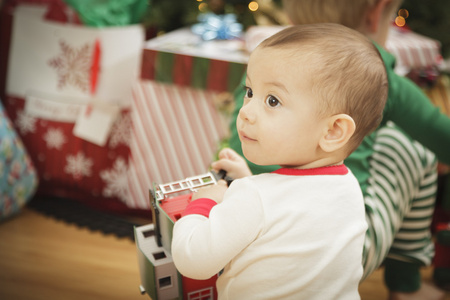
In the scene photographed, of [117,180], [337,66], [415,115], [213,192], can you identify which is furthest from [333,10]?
[117,180]

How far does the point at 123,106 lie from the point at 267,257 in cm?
105

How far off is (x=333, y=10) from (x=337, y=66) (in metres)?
0.39

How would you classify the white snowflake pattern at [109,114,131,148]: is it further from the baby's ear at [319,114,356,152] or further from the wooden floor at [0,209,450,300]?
the baby's ear at [319,114,356,152]

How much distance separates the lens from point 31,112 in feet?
5.24

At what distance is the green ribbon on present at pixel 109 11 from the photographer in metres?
1.45

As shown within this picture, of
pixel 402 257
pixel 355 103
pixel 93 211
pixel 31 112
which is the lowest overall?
pixel 93 211

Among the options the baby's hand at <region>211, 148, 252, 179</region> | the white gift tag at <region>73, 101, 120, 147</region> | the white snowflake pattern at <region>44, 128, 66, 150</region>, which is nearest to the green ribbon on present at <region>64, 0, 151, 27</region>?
the white gift tag at <region>73, 101, 120, 147</region>

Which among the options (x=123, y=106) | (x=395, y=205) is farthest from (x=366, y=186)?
(x=123, y=106)

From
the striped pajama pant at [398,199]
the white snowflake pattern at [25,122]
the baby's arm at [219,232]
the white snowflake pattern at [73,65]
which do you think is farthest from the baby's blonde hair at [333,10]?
the white snowflake pattern at [25,122]

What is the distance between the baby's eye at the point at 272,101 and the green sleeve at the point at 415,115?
38 centimetres

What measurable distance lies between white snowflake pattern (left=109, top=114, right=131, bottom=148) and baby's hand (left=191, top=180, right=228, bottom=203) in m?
0.90

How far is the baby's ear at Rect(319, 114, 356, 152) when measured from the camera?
1.93 ft

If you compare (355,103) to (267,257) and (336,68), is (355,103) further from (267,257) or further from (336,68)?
(267,257)

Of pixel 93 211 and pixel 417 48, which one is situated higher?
pixel 417 48
